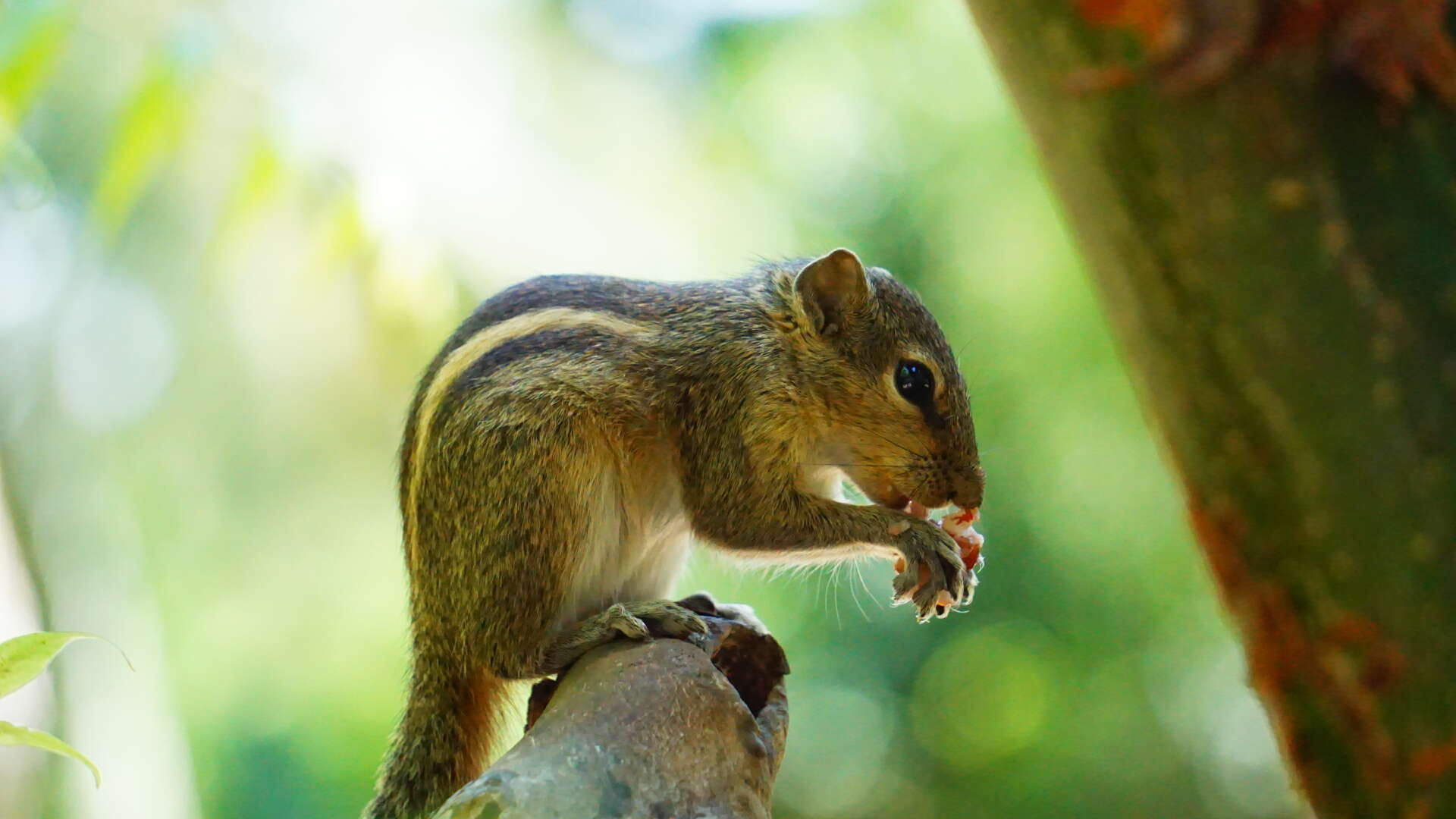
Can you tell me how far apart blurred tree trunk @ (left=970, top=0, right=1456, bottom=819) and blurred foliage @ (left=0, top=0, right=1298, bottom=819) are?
3.15 meters

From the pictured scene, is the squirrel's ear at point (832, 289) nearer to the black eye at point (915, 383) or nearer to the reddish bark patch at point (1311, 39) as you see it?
the black eye at point (915, 383)

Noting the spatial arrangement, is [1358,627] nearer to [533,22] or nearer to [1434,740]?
[1434,740]

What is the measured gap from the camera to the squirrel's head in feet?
7.50

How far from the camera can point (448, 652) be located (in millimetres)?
2131

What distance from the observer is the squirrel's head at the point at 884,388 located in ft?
7.50

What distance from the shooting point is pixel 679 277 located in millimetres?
5207

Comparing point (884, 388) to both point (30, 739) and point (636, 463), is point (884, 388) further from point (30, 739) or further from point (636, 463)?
point (30, 739)

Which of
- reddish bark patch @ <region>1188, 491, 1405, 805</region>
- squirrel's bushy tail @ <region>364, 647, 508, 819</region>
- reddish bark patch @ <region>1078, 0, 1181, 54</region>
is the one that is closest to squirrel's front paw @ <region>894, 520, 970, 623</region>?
squirrel's bushy tail @ <region>364, 647, 508, 819</region>

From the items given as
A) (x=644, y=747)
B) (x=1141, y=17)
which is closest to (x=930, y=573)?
(x=644, y=747)

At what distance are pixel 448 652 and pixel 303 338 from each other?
3.57 m

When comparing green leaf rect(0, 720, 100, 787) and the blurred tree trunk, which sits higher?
the blurred tree trunk

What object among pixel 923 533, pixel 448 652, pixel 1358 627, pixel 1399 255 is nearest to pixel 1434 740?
pixel 1358 627

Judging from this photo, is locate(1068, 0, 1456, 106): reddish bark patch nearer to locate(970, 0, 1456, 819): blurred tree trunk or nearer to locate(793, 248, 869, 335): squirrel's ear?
locate(970, 0, 1456, 819): blurred tree trunk

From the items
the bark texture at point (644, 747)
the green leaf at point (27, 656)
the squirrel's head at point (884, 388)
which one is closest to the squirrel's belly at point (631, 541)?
the bark texture at point (644, 747)
